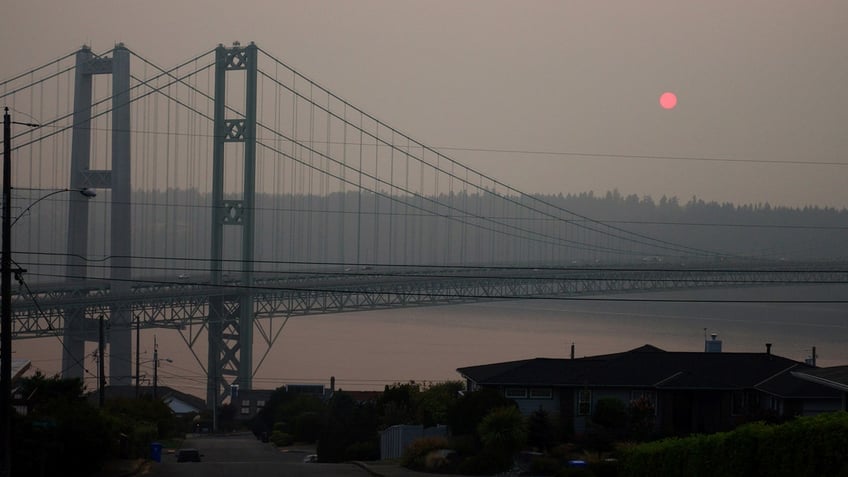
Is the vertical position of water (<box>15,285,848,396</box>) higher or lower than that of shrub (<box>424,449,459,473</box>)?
higher

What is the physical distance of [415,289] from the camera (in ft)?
202

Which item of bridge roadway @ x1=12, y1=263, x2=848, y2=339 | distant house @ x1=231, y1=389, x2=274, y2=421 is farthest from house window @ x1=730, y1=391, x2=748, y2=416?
distant house @ x1=231, y1=389, x2=274, y2=421

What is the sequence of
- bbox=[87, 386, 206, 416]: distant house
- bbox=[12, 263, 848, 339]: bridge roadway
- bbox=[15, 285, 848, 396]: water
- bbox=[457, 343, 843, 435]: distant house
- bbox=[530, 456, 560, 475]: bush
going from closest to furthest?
bbox=[530, 456, 560, 475]: bush < bbox=[457, 343, 843, 435]: distant house < bbox=[12, 263, 848, 339]: bridge roadway < bbox=[87, 386, 206, 416]: distant house < bbox=[15, 285, 848, 396]: water

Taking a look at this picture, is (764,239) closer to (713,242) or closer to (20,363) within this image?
(713,242)

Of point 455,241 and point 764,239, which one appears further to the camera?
point 764,239

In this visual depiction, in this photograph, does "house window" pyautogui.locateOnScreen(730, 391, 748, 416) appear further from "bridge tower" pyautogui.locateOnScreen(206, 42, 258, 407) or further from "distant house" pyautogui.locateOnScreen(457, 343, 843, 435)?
"bridge tower" pyautogui.locateOnScreen(206, 42, 258, 407)

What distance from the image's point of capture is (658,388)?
27.1m

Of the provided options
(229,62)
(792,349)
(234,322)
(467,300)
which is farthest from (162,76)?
(792,349)

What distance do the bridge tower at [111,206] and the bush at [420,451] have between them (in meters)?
25.7

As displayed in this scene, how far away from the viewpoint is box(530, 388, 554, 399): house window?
26812 millimetres

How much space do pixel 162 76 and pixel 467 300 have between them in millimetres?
18318

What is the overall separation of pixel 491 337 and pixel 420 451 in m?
65.6

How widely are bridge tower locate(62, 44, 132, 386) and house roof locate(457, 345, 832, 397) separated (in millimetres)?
23726

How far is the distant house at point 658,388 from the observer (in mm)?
26656
